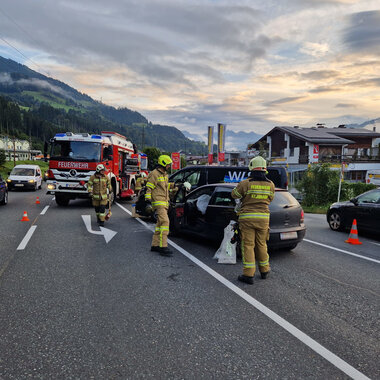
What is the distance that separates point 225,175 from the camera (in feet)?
33.7

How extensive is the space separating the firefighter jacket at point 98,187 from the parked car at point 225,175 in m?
2.72

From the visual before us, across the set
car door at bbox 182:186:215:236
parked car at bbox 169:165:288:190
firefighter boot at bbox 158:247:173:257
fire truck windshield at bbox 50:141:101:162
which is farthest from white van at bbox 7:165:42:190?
firefighter boot at bbox 158:247:173:257

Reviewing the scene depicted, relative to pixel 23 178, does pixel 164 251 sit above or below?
below

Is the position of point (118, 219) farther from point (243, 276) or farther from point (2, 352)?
point (2, 352)

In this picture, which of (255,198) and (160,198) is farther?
(160,198)

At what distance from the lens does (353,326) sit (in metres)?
3.50

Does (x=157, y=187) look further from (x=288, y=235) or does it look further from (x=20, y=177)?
(x=20, y=177)

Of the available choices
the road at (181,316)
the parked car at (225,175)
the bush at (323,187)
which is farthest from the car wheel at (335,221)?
the bush at (323,187)

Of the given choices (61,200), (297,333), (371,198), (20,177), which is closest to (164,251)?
(297,333)

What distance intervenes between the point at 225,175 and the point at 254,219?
552cm

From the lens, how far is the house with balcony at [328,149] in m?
35.7

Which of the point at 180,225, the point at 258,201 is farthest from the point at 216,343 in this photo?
the point at 180,225

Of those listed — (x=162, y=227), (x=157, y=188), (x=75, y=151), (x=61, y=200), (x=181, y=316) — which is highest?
(x=75, y=151)

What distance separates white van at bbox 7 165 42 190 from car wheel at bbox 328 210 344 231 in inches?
773
